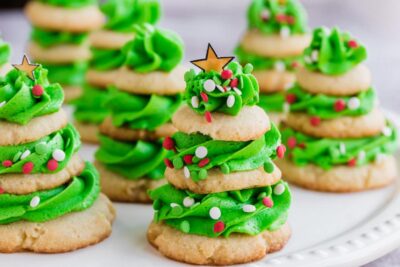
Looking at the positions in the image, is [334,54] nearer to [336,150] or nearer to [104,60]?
[336,150]

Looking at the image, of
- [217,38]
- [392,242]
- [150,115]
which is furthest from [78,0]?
[392,242]

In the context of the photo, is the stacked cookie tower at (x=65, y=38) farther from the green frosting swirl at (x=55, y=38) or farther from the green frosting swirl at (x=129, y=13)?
the green frosting swirl at (x=129, y=13)

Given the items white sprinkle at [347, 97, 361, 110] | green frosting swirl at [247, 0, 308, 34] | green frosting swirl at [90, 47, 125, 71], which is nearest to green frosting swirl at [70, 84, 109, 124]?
green frosting swirl at [90, 47, 125, 71]

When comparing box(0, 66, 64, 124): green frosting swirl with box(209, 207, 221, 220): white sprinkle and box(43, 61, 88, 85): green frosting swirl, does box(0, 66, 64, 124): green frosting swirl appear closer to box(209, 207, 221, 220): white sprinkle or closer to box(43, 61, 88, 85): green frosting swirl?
box(209, 207, 221, 220): white sprinkle

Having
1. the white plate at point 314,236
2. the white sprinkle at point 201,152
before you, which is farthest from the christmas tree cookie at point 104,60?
the white sprinkle at point 201,152

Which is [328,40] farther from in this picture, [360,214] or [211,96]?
[211,96]

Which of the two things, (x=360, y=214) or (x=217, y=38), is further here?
(x=217, y=38)

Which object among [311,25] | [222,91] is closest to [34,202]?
[222,91]
